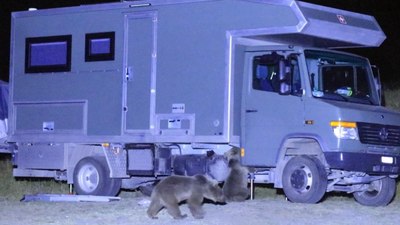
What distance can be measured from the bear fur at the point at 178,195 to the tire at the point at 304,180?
6.01ft

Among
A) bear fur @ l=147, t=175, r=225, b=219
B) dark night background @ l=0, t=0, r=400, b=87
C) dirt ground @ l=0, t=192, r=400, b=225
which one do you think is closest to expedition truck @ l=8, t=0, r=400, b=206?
dirt ground @ l=0, t=192, r=400, b=225

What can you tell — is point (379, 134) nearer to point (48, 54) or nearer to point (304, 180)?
point (304, 180)

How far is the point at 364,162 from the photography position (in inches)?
544

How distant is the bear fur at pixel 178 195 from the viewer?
12.5m

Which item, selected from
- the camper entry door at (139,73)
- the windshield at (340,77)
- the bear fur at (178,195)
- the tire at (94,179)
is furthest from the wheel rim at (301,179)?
the tire at (94,179)

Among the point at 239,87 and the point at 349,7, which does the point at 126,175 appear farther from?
the point at 349,7

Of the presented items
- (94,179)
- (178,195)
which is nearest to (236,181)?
(178,195)

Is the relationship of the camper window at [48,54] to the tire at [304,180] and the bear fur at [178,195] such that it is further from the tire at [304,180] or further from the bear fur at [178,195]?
the tire at [304,180]

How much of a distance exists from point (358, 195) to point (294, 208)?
2324 mm

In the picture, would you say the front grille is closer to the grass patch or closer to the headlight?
the headlight

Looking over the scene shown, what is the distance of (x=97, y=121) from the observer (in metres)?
15.9

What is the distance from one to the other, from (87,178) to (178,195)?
13.6ft

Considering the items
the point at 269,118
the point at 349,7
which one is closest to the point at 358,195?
the point at 269,118

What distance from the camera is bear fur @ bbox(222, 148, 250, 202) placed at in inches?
571
